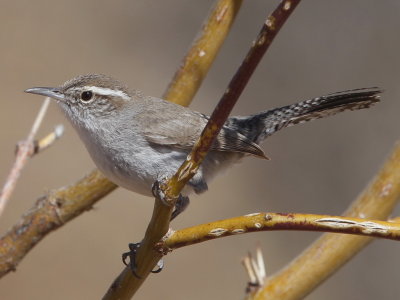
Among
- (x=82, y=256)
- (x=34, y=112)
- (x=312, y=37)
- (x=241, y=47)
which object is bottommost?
(x=82, y=256)

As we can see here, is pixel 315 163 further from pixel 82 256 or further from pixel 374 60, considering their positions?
pixel 82 256

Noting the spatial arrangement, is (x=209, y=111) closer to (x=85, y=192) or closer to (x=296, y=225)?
(x=85, y=192)

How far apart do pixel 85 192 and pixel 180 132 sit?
522 mm

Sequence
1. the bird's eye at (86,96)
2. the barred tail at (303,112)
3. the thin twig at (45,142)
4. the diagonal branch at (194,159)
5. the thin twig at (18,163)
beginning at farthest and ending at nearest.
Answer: the bird's eye at (86,96)
the barred tail at (303,112)
the thin twig at (45,142)
the thin twig at (18,163)
the diagonal branch at (194,159)

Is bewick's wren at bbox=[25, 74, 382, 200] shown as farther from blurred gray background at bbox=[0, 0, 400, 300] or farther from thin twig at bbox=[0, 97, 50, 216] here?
blurred gray background at bbox=[0, 0, 400, 300]

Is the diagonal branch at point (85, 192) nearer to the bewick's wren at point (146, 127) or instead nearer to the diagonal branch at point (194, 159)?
the bewick's wren at point (146, 127)

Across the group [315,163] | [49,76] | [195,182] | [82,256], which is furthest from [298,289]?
[49,76]

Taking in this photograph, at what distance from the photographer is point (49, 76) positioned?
24.2 feet

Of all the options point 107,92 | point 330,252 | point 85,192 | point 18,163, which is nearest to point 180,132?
point 107,92

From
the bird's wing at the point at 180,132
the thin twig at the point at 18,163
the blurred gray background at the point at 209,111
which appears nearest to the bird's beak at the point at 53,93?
the bird's wing at the point at 180,132

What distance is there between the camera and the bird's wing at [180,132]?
120 inches

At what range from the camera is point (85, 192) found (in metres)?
2.90

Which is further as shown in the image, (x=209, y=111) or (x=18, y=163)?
(x=209, y=111)

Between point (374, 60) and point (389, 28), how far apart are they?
0.46 m
